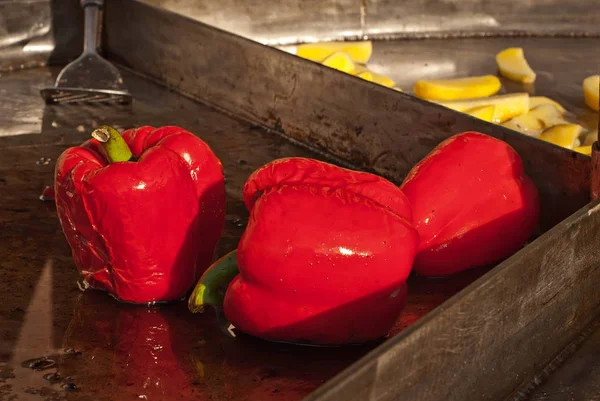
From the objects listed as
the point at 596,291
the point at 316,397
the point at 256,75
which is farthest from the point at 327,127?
the point at 316,397

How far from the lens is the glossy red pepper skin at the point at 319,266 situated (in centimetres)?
164

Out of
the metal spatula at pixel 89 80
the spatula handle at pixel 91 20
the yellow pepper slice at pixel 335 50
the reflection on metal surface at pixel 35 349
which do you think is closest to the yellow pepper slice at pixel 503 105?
the yellow pepper slice at pixel 335 50

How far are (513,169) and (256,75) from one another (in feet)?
3.53

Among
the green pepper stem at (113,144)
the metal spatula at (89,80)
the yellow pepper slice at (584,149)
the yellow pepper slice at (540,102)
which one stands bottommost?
the metal spatula at (89,80)

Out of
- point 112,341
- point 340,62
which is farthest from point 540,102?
point 112,341

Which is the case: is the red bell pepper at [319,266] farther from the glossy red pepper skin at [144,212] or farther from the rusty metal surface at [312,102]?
the rusty metal surface at [312,102]

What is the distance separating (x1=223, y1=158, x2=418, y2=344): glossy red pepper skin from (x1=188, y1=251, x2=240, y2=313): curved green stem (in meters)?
0.07

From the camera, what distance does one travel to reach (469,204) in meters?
1.97

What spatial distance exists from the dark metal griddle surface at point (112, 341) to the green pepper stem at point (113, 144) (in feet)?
0.93

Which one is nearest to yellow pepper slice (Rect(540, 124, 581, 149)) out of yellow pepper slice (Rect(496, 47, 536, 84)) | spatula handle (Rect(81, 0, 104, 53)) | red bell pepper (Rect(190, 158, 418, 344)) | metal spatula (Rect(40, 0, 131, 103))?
yellow pepper slice (Rect(496, 47, 536, 84))

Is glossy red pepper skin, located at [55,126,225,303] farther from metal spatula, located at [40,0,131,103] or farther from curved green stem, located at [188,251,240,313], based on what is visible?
metal spatula, located at [40,0,131,103]

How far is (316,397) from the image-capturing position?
3.88ft

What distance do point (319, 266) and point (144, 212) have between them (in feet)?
1.20

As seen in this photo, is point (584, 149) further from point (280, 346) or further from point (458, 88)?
point (280, 346)
